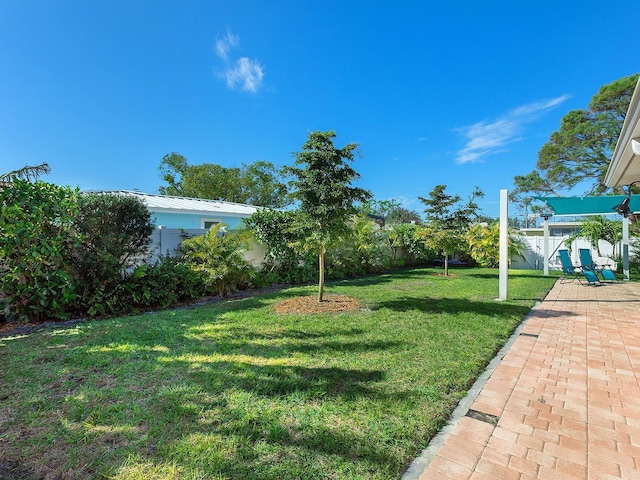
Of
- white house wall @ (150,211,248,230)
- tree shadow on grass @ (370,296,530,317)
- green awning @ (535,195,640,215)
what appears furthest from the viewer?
white house wall @ (150,211,248,230)

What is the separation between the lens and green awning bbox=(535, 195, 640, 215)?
35.9ft

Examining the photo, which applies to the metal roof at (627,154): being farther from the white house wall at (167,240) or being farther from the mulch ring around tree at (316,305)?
the white house wall at (167,240)

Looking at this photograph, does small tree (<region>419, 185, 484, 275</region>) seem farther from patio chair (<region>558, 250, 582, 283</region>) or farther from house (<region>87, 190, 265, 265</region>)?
house (<region>87, 190, 265, 265</region>)

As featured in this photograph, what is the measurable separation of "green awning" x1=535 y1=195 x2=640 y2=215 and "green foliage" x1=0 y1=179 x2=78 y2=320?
44.1 feet

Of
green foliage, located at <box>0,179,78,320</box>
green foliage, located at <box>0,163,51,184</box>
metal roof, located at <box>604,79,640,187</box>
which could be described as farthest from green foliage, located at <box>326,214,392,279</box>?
green foliage, located at <box>0,163,51,184</box>

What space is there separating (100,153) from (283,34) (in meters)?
11.3

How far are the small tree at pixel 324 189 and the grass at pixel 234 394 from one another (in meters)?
1.71

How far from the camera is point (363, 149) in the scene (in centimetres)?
595

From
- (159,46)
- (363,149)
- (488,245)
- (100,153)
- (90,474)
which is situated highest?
(159,46)

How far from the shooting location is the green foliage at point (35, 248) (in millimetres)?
4758

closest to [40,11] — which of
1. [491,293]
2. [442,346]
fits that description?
[442,346]

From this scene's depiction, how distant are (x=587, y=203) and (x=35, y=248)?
15.6 m

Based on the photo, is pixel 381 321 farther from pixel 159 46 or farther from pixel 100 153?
pixel 100 153

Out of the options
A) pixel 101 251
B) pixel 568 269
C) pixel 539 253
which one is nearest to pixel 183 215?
pixel 101 251
